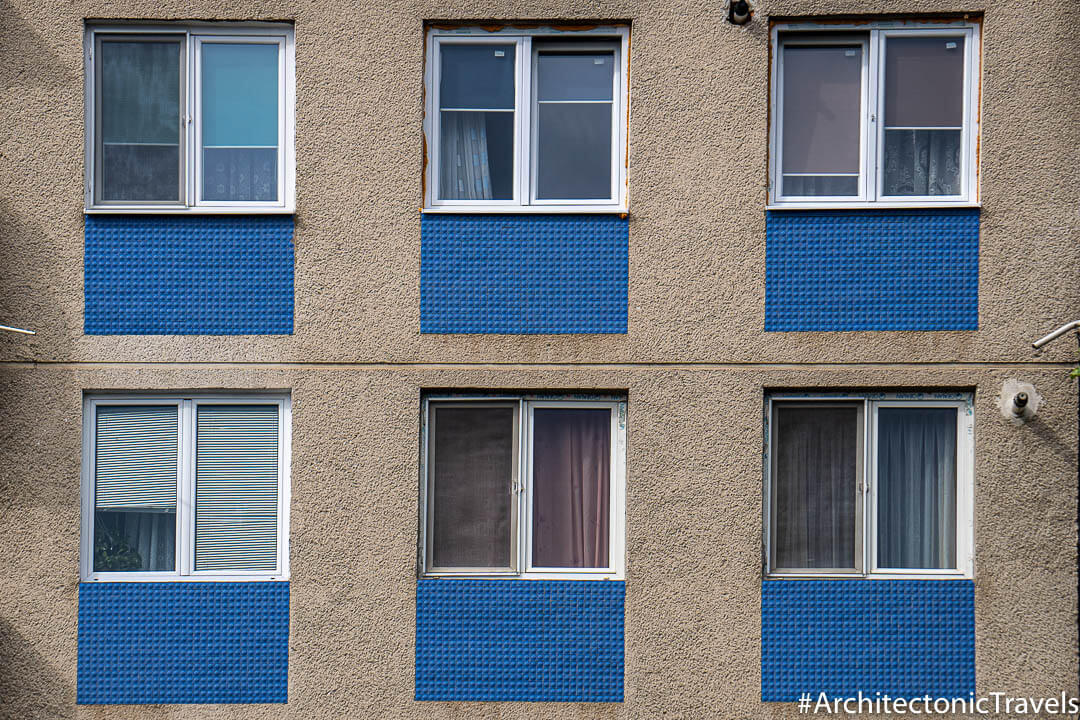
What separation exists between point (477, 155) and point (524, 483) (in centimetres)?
238

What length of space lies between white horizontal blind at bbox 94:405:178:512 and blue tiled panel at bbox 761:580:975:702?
14.0ft

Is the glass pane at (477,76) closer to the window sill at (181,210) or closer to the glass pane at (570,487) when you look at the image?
the window sill at (181,210)

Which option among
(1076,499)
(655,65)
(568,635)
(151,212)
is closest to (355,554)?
(568,635)

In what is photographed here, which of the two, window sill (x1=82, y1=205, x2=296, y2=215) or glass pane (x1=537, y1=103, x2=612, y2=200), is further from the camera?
glass pane (x1=537, y1=103, x2=612, y2=200)

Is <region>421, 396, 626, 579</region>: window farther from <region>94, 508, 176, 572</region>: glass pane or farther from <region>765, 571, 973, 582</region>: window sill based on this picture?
<region>94, 508, 176, 572</region>: glass pane

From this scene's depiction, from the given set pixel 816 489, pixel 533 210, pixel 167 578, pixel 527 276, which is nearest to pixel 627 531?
pixel 816 489

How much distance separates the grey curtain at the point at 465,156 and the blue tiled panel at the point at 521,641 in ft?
9.10

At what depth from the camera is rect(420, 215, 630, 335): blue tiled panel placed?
6074 mm

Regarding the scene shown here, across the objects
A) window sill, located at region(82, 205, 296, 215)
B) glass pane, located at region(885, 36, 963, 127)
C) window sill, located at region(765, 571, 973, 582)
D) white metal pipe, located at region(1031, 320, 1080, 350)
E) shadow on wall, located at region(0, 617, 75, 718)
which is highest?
glass pane, located at region(885, 36, 963, 127)

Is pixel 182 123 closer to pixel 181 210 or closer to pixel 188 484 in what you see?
pixel 181 210

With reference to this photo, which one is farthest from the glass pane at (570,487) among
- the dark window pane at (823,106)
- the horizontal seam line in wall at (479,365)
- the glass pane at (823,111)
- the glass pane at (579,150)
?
the dark window pane at (823,106)

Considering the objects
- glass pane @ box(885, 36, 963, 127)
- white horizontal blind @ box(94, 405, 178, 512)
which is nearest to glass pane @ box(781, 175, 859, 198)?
glass pane @ box(885, 36, 963, 127)

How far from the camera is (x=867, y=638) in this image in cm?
597

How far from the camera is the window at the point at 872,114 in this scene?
615cm
